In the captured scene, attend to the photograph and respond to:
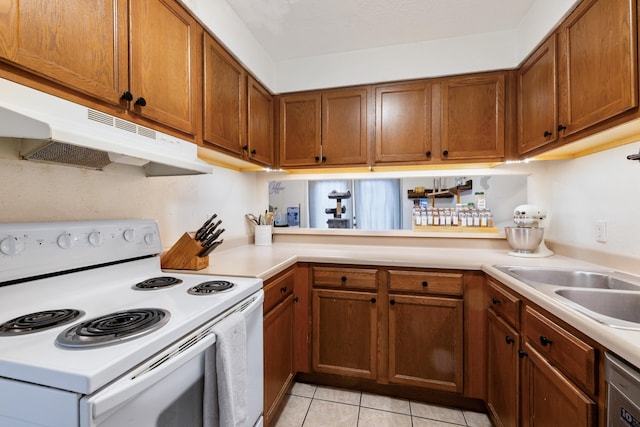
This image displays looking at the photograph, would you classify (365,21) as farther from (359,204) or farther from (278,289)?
(278,289)

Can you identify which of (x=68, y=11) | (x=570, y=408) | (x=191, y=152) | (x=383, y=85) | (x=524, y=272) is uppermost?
(x=383, y=85)

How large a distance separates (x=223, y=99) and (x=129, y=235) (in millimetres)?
923

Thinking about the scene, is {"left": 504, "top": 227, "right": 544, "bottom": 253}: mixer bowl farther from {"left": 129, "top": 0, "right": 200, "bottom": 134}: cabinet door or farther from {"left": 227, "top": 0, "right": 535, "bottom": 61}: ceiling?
{"left": 129, "top": 0, "right": 200, "bottom": 134}: cabinet door

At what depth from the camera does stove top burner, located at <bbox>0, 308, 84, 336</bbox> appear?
0.69 meters

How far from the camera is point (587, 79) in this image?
1252 millimetres

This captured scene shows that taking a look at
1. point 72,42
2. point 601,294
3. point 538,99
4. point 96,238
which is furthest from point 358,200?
point 72,42

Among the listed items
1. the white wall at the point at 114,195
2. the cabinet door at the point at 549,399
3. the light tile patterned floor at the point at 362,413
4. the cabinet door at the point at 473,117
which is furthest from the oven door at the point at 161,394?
the cabinet door at the point at 473,117

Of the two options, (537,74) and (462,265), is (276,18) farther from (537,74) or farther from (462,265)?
(462,265)

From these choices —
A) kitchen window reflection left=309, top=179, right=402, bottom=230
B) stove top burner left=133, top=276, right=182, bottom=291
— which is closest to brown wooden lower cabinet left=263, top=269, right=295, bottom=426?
stove top burner left=133, top=276, right=182, bottom=291

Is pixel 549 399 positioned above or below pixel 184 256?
below

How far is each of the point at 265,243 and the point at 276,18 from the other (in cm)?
165

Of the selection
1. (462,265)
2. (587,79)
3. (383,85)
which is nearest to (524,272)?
(462,265)

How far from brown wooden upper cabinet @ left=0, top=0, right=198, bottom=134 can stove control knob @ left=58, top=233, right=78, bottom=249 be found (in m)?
0.51

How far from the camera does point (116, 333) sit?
67 centimetres
